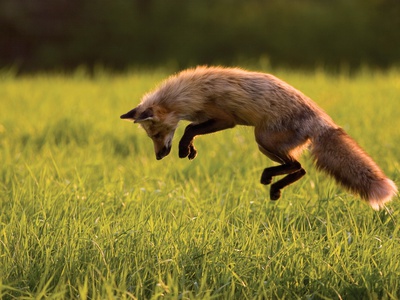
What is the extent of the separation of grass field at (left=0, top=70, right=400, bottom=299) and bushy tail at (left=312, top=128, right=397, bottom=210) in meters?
0.30

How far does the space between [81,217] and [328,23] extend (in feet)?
46.6

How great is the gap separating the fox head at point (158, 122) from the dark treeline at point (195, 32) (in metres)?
13.2

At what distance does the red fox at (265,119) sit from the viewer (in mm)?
4137

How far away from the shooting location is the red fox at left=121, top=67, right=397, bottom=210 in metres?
4.14

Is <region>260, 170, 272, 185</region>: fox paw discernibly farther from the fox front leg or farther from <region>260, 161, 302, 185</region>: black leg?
the fox front leg

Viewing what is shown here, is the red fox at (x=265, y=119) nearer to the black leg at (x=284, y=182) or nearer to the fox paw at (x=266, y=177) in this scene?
the fox paw at (x=266, y=177)

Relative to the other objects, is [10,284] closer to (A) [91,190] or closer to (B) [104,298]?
(B) [104,298]

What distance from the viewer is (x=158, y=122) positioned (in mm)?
4238

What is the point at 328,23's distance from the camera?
60.1ft

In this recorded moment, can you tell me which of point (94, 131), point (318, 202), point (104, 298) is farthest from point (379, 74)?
point (104, 298)

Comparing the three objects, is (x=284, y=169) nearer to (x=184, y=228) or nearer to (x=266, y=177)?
(x=266, y=177)

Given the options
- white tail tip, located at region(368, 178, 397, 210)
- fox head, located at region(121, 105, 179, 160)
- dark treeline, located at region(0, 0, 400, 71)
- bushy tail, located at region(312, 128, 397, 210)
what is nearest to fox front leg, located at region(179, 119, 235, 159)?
fox head, located at region(121, 105, 179, 160)

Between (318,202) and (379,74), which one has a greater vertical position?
(318,202)

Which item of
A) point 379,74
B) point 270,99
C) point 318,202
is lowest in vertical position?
point 379,74
